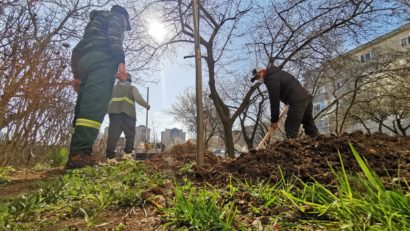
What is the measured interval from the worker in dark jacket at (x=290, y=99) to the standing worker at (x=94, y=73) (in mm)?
2823

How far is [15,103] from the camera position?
3.88 m

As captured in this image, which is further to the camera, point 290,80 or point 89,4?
point 89,4

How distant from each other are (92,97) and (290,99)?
11.5 ft

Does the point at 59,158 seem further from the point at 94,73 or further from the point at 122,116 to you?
Result: the point at 94,73

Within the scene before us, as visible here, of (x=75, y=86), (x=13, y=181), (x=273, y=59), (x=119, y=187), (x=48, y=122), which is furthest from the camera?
(x=273, y=59)

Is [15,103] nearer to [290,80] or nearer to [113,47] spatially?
[113,47]

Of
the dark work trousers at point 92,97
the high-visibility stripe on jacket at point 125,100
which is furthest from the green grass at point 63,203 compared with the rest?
the high-visibility stripe on jacket at point 125,100

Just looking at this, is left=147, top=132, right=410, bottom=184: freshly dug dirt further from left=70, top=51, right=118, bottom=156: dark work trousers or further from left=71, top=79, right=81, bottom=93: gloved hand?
left=71, top=79, right=81, bottom=93: gloved hand

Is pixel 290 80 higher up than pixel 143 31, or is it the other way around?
pixel 143 31

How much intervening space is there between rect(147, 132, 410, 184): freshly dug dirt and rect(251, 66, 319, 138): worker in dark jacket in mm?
2341

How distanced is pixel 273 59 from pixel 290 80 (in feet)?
15.2

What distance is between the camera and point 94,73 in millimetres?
3559

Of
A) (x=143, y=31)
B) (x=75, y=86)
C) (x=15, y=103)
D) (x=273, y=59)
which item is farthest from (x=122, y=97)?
(x=273, y=59)

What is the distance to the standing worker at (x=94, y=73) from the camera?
333 cm
